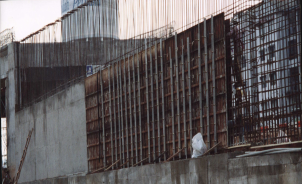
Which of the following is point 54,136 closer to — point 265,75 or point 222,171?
point 222,171

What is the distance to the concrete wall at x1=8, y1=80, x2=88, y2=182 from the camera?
2367cm

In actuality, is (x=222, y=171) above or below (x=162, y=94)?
below

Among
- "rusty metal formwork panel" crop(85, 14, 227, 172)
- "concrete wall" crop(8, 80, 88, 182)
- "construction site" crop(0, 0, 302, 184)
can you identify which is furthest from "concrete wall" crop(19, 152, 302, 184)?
"concrete wall" crop(8, 80, 88, 182)

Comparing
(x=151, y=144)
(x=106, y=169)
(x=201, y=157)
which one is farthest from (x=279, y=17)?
(x=106, y=169)

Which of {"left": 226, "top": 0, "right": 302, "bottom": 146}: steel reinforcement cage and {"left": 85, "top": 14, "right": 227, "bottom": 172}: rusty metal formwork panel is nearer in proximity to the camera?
{"left": 226, "top": 0, "right": 302, "bottom": 146}: steel reinforcement cage

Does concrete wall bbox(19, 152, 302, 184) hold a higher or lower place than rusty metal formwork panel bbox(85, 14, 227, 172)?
lower

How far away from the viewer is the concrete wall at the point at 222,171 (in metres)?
11.5

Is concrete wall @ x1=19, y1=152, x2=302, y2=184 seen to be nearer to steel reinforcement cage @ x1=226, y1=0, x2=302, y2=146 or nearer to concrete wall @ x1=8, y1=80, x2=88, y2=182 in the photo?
steel reinforcement cage @ x1=226, y1=0, x2=302, y2=146

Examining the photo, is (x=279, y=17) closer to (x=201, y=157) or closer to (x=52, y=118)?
(x=201, y=157)

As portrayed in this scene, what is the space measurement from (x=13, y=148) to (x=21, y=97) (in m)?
2.96

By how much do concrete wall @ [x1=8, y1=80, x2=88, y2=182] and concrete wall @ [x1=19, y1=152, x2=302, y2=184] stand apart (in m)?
5.47

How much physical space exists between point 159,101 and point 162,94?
0.40 meters

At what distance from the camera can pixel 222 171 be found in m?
13.3

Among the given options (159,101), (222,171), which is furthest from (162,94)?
(222,171)
